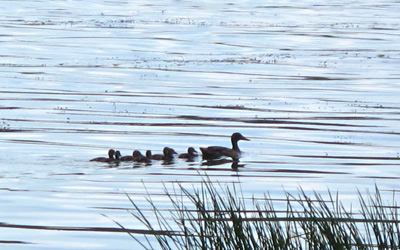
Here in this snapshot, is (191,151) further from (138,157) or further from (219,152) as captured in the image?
(138,157)

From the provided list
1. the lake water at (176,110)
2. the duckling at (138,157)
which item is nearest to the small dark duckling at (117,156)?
the duckling at (138,157)

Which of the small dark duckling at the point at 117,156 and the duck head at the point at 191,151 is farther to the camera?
the duck head at the point at 191,151

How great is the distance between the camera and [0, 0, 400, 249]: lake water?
1566 cm

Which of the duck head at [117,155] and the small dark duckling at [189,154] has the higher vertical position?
the duck head at [117,155]

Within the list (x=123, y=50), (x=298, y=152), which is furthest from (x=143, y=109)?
(x=123, y=50)

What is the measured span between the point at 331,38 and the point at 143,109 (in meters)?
20.5

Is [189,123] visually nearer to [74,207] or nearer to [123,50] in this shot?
[74,207]

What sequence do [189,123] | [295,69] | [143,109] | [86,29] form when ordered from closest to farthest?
[189,123] < [143,109] < [295,69] < [86,29]

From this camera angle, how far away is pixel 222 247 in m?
8.03

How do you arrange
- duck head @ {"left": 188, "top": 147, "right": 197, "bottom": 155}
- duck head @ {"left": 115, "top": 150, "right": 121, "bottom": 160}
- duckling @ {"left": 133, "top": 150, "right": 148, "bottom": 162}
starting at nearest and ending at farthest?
duckling @ {"left": 133, "top": 150, "right": 148, "bottom": 162} < duck head @ {"left": 115, "top": 150, "right": 121, "bottom": 160} < duck head @ {"left": 188, "top": 147, "right": 197, "bottom": 155}

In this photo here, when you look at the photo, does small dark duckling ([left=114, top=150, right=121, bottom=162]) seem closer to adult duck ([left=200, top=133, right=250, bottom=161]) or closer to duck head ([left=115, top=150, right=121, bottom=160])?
duck head ([left=115, top=150, right=121, bottom=160])

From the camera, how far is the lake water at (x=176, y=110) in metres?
15.7

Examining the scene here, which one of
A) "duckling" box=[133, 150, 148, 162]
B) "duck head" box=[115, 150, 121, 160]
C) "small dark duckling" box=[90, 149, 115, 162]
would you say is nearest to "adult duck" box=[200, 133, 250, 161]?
"duckling" box=[133, 150, 148, 162]

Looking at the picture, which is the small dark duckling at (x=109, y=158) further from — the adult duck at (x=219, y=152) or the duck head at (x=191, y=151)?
the adult duck at (x=219, y=152)
